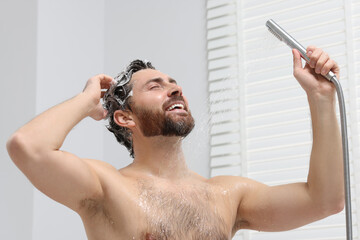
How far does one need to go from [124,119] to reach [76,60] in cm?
96

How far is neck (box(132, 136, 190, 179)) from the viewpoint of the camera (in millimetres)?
1738

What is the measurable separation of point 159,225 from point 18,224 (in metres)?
1.03

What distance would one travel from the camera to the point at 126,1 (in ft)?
9.47

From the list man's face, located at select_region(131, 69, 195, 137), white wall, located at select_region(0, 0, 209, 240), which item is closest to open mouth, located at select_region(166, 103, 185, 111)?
man's face, located at select_region(131, 69, 195, 137)

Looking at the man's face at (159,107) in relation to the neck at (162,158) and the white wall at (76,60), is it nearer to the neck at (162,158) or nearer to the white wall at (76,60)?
the neck at (162,158)

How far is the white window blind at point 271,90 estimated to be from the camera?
7.48 feet

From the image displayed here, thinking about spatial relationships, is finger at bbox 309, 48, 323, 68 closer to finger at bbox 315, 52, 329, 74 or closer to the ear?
finger at bbox 315, 52, 329, 74

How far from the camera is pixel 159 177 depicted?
5.65 feet

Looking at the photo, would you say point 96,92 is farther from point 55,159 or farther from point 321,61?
point 321,61

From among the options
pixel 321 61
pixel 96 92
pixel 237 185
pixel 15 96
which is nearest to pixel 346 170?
pixel 321 61

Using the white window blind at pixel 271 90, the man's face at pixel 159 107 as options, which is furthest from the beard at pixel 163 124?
the white window blind at pixel 271 90

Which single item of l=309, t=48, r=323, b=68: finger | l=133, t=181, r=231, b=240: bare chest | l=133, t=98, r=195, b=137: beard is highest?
l=309, t=48, r=323, b=68: finger

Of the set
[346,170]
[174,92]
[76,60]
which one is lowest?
[346,170]

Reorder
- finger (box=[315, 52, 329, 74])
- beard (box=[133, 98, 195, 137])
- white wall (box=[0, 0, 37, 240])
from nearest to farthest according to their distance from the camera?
finger (box=[315, 52, 329, 74]) → beard (box=[133, 98, 195, 137]) → white wall (box=[0, 0, 37, 240])
